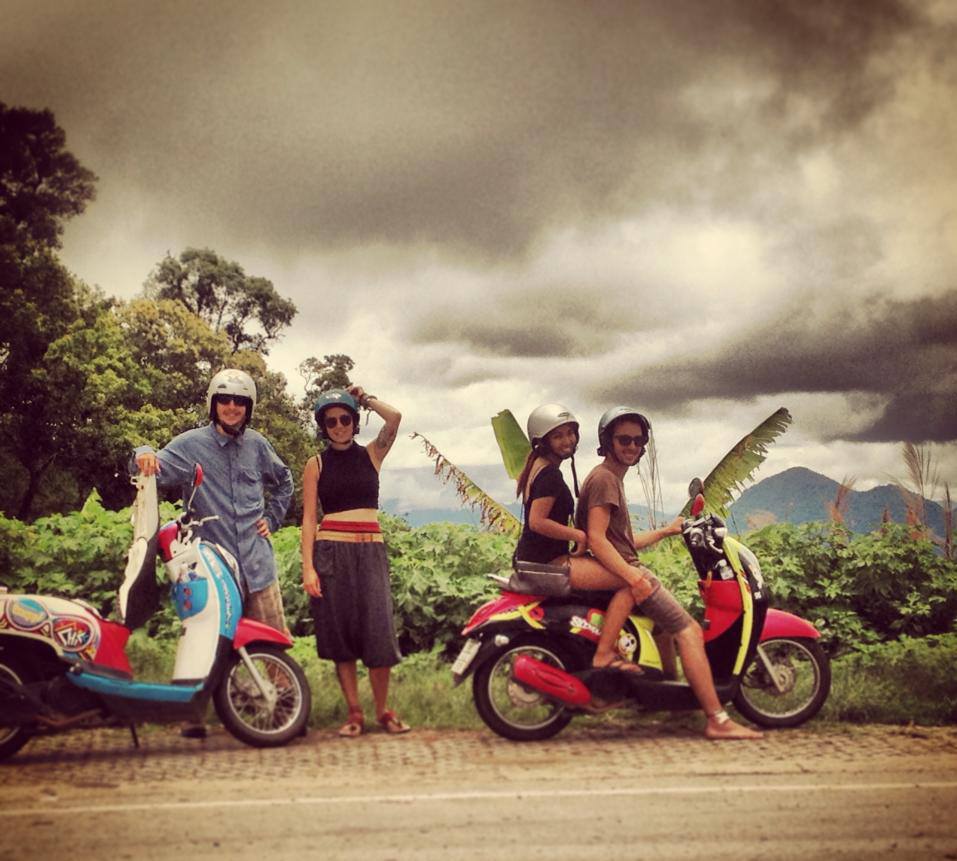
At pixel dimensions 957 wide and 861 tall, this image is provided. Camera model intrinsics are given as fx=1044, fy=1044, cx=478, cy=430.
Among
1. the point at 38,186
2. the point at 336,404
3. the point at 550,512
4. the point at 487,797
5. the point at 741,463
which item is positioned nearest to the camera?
the point at 487,797

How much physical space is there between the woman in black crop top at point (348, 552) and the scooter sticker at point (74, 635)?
1129 mm

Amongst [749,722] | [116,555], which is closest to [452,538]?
[116,555]

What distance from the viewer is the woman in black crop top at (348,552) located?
568cm

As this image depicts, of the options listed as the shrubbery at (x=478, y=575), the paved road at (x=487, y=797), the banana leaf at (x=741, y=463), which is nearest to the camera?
the paved road at (x=487, y=797)

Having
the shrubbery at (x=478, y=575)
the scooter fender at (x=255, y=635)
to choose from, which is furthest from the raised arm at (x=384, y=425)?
the shrubbery at (x=478, y=575)

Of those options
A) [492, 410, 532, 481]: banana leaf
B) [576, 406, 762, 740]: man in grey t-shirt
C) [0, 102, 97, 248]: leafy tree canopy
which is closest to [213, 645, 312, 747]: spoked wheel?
[576, 406, 762, 740]: man in grey t-shirt

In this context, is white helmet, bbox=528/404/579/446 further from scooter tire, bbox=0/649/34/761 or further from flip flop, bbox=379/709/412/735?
scooter tire, bbox=0/649/34/761

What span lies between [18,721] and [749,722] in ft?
12.7

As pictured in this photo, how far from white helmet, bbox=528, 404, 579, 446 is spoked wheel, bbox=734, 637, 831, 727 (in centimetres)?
166

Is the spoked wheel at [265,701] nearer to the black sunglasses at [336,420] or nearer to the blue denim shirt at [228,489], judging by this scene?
the blue denim shirt at [228,489]

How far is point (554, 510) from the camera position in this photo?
18.8 feet

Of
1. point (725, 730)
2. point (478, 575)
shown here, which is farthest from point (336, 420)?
point (478, 575)

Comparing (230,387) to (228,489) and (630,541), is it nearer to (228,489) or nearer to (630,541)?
(228,489)

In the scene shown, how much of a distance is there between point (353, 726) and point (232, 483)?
59.0 inches
